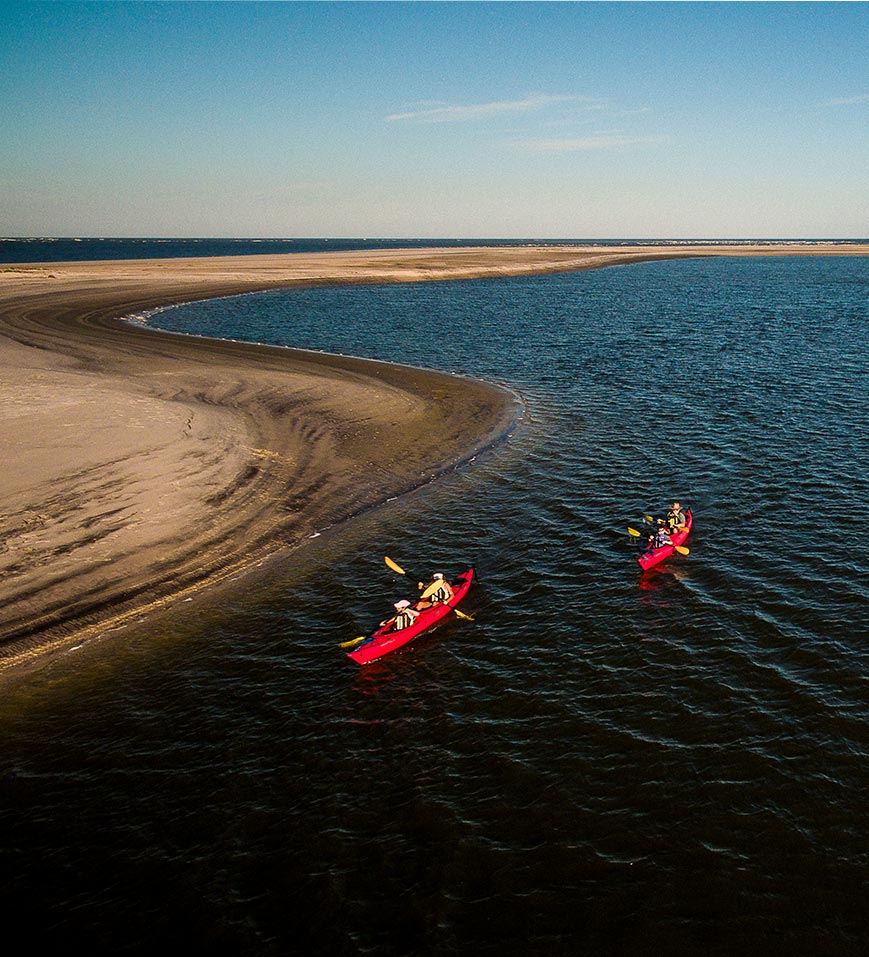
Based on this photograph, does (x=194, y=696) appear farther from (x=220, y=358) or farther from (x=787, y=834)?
(x=220, y=358)

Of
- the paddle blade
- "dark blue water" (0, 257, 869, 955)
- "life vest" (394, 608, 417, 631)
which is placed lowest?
"dark blue water" (0, 257, 869, 955)

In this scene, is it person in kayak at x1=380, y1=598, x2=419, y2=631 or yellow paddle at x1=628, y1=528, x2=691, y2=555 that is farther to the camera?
yellow paddle at x1=628, y1=528, x2=691, y2=555

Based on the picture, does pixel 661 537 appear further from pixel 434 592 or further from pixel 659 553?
pixel 434 592

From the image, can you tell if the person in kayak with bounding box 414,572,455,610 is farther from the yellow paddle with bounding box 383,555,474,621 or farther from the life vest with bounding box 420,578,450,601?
the yellow paddle with bounding box 383,555,474,621

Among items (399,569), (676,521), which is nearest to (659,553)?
(676,521)

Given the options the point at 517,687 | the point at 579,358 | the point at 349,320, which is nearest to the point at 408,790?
the point at 517,687

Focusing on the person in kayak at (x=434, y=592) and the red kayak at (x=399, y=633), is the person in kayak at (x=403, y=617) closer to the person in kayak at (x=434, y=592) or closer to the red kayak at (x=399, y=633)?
the red kayak at (x=399, y=633)

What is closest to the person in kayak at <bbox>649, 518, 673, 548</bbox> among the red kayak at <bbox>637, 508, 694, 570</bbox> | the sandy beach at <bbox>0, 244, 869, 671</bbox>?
the red kayak at <bbox>637, 508, 694, 570</bbox>

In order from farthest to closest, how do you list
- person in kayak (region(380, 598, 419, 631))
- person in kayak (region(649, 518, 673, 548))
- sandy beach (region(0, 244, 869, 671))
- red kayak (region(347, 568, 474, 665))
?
person in kayak (region(649, 518, 673, 548)) → sandy beach (region(0, 244, 869, 671)) → person in kayak (region(380, 598, 419, 631)) → red kayak (region(347, 568, 474, 665))
